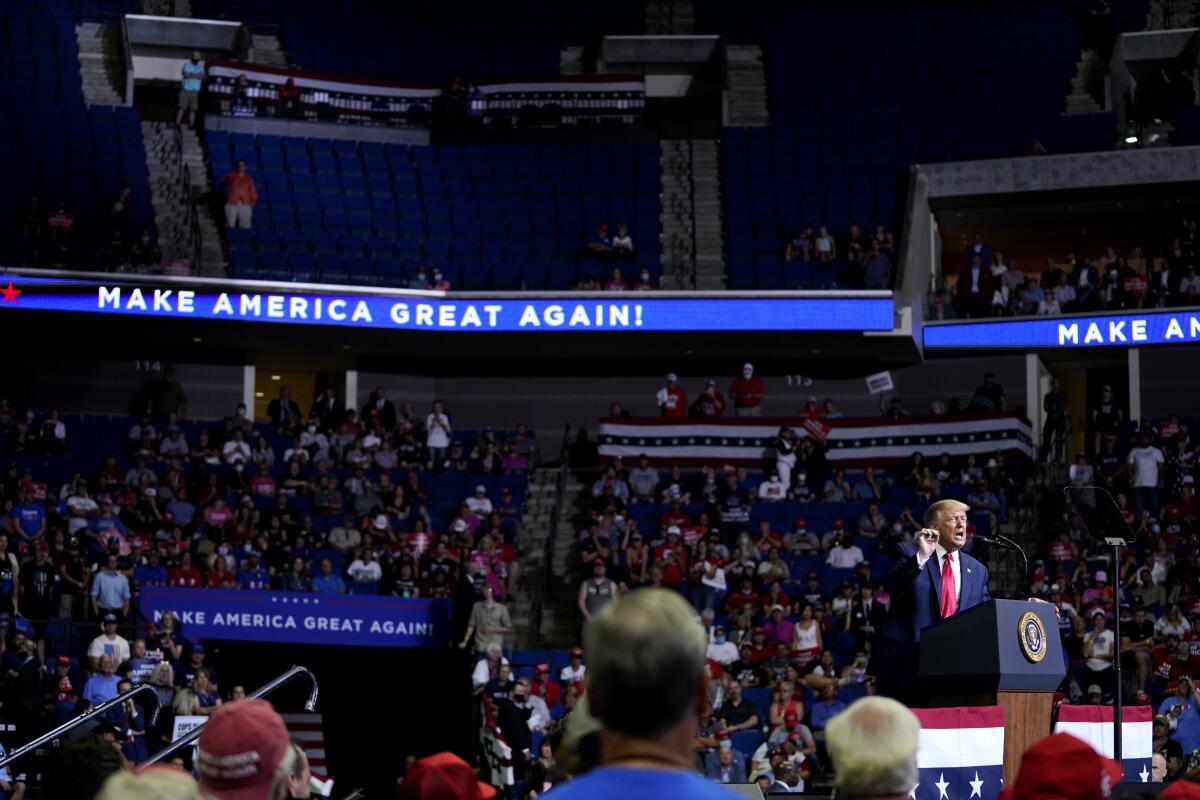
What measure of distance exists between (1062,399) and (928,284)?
283 centimetres

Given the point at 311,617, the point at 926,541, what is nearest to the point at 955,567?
the point at 926,541

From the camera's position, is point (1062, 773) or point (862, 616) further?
point (862, 616)

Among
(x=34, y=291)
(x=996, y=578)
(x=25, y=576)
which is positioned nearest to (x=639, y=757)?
(x=25, y=576)

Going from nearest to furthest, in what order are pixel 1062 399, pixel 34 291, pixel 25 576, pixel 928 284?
pixel 25 576, pixel 34 291, pixel 1062 399, pixel 928 284

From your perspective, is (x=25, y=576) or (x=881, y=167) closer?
(x=25, y=576)

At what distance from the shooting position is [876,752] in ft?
10.4

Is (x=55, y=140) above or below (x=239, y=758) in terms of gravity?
above

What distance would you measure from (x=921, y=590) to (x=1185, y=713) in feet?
26.9

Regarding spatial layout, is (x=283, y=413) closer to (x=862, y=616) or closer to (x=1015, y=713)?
(x=862, y=616)

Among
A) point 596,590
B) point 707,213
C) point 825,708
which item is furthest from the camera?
point 707,213

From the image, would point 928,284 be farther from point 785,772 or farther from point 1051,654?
point 1051,654

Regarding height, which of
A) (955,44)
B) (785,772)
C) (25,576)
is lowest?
(785,772)

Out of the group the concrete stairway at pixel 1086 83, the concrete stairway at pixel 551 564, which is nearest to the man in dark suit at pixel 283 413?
the concrete stairway at pixel 551 564

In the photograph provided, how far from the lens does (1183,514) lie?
19.9 meters
